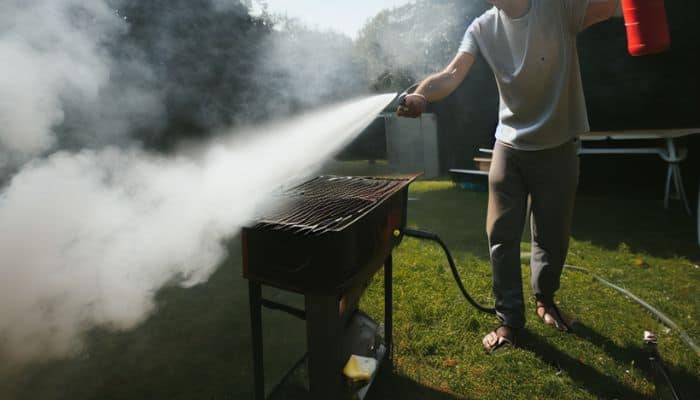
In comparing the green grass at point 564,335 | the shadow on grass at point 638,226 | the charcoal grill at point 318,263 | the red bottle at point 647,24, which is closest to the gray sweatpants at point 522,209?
the green grass at point 564,335

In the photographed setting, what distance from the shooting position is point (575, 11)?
237cm

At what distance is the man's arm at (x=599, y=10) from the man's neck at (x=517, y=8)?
0.36 m

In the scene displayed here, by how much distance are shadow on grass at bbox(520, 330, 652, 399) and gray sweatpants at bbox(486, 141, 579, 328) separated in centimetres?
21

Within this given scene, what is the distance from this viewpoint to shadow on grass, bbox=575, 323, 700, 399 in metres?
2.19

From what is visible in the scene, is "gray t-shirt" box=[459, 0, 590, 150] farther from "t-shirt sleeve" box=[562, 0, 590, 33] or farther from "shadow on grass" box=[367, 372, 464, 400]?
"shadow on grass" box=[367, 372, 464, 400]

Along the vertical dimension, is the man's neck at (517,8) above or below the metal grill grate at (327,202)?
above

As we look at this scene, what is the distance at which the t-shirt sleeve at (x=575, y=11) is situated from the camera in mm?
2348

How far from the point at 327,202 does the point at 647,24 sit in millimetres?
2195

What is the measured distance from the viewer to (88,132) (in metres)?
4.59

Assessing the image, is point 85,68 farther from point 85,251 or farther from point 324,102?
point 324,102

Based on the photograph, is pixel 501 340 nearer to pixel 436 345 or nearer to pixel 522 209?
pixel 436 345

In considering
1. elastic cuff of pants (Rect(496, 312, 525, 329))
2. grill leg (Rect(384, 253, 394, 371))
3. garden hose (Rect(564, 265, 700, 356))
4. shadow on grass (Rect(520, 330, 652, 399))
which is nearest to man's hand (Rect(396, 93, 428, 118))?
grill leg (Rect(384, 253, 394, 371))

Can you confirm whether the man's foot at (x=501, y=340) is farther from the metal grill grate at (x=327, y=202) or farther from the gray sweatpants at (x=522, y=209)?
the metal grill grate at (x=327, y=202)

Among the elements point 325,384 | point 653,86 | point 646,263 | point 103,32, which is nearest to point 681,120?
point 653,86
